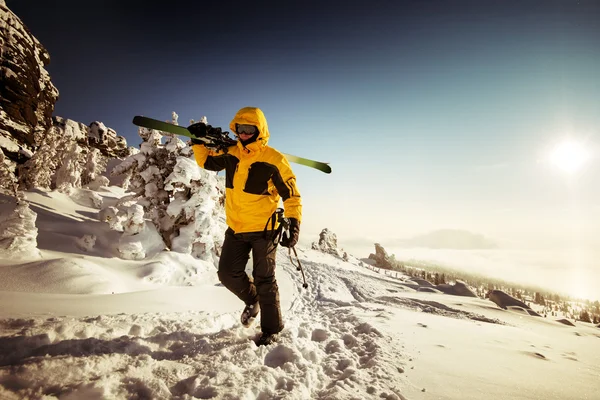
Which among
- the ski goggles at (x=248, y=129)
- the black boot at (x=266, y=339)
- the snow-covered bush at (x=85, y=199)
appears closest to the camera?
the black boot at (x=266, y=339)

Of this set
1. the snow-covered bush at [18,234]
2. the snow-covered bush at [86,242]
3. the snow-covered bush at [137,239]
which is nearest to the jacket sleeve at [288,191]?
the snow-covered bush at [18,234]

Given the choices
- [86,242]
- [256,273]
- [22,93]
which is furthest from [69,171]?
[256,273]

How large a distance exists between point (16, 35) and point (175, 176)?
90.1 ft

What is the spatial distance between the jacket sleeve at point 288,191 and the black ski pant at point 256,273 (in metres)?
0.46

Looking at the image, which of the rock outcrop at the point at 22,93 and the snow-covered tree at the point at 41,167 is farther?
the snow-covered tree at the point at 41,167

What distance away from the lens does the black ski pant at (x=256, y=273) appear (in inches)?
126

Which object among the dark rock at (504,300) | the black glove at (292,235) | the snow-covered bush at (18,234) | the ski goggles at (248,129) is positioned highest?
the ski goggles at (248,129)

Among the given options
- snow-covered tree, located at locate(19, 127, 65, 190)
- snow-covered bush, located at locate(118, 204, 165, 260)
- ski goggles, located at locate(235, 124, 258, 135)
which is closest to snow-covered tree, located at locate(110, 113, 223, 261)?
snow-covered bush, located at locate(118, 204, 165, 260)

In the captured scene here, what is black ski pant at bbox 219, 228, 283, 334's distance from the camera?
3.21 meters

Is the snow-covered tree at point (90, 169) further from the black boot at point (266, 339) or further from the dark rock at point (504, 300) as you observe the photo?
the dark rock at point (504, 300)

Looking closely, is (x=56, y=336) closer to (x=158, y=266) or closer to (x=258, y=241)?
(x=258, y=241)

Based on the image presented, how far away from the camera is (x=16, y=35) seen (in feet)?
74.2

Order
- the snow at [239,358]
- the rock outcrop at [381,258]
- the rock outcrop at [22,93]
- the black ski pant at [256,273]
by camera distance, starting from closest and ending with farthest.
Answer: the snow at [239,358]
the black ski pant at [256,273]
the rock outcrop at [22,93]
the rock outcrop at [381,258]

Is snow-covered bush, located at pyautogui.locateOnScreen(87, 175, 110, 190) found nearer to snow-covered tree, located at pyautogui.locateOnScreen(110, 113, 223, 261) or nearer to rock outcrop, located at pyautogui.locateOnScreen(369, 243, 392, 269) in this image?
snow-covered tree, located at pyautogui.locateOnScreen(110, 113, 223, 261)
